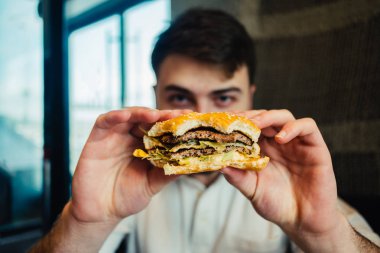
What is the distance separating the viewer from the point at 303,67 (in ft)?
8.14

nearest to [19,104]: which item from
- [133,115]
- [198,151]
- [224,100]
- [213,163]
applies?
[224,100]

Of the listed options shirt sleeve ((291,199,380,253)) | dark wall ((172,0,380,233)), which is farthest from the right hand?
dark wall ((172,0,380,233))

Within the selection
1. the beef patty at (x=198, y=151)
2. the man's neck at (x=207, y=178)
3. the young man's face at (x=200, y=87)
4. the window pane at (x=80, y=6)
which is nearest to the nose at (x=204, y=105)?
the young man's face at (x=200, y=87)

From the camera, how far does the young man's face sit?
188 cm

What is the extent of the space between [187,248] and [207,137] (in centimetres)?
107

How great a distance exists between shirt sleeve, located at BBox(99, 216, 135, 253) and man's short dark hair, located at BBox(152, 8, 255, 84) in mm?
1088

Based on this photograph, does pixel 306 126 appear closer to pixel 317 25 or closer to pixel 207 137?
pixel 207 137

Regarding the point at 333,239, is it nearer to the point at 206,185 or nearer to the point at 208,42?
the point at 206,185

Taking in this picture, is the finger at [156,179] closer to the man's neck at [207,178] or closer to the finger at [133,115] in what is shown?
the finger at [133,115]

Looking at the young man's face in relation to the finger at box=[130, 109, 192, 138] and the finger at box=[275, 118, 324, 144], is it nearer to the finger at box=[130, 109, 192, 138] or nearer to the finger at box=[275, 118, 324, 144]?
the finger at box=[130, 109, 192, 138]

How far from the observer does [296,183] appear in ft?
4.73

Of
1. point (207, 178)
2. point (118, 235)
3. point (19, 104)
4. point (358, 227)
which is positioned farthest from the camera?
point (19, 104)

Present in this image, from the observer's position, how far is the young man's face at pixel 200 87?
188 centimetres

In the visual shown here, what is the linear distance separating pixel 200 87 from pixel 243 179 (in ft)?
2.49
